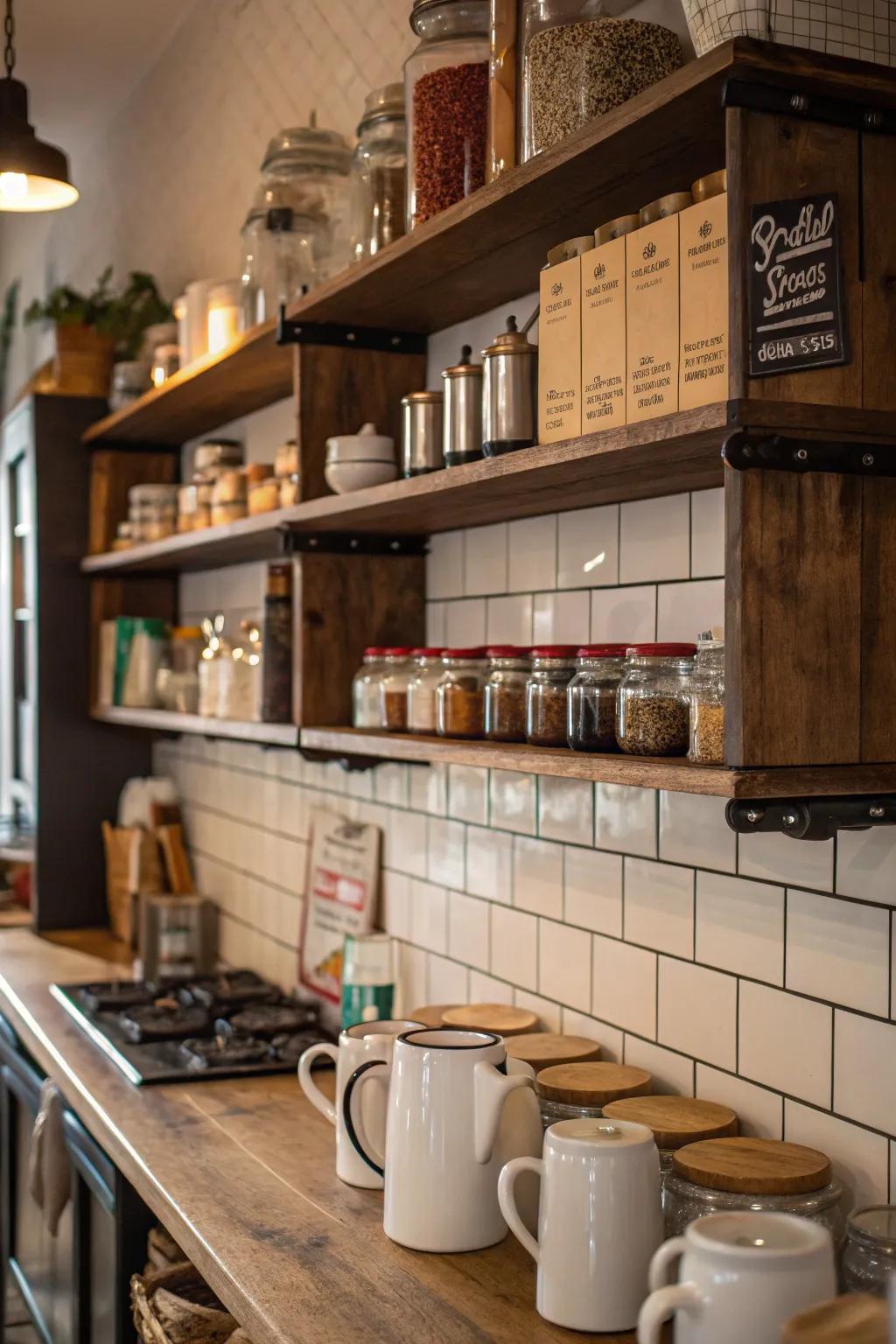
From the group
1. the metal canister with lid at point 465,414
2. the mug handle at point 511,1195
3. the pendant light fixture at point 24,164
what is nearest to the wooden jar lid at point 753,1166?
the mug handle at point 511,1195

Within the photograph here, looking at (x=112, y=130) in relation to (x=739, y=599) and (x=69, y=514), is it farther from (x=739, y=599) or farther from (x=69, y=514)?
(x=739, y=599)

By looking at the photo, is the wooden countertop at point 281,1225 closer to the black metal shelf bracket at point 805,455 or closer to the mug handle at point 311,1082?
the mug handle at point 311,1082

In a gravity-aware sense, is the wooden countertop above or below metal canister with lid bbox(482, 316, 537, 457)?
below

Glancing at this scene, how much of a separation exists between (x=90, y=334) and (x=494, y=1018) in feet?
8.86

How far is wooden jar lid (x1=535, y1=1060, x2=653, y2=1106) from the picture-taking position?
1738mm

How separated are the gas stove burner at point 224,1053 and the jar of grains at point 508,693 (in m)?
0.96

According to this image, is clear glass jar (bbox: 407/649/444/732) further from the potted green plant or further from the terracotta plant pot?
the terracotta plant pot

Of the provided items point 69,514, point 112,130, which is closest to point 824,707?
point 69,514

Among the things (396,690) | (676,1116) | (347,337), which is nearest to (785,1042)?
(676,1116)

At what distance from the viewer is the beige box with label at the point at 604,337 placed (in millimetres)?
1493

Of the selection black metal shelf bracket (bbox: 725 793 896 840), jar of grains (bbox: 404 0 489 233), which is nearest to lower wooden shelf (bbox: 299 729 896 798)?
black metal shelf bracket (bbox: 725 793 896 840)

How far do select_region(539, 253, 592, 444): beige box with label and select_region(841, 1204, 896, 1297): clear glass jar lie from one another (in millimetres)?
861

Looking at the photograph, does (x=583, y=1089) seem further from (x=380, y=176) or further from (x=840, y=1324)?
(x=380, y=176)

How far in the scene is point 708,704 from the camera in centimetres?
141
